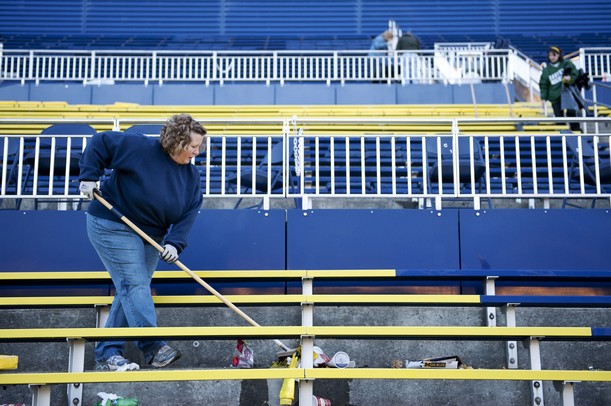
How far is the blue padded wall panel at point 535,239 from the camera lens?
6367 mm

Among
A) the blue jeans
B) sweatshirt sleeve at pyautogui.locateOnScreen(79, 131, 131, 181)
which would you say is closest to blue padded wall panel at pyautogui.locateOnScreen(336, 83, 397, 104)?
sweatshirt sleeve at pyautogui.locateOnScreen(79, 131, 131, 181)

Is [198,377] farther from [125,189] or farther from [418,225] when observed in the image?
[418,225]

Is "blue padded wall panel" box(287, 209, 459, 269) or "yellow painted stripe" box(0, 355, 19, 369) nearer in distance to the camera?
"yellow painted stripe" box(0, 355, 19, 369)

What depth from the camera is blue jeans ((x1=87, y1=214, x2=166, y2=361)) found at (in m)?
4.80

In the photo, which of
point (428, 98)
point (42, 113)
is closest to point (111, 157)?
point (42, 113)

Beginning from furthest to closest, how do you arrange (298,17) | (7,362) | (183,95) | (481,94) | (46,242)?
(298,17) < (183,95) < (481,94) < (46,242) < (7,362)

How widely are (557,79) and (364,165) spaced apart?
457 cm

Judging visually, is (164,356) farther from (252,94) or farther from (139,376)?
(252,94)

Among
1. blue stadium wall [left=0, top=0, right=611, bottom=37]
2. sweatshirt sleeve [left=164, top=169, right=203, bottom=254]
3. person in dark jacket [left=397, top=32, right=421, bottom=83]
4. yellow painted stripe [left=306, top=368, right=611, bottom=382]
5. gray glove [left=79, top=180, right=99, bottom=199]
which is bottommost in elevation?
yellow painted stripe [left=306, top=368, right=611, bottom=382]

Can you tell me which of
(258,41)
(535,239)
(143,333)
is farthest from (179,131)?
(258,41)

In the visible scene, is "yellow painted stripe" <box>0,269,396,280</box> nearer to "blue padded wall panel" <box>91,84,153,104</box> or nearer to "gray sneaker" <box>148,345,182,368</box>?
"gray sneaker" <box>148,345,182,368</box>

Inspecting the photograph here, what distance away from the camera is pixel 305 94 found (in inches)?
540

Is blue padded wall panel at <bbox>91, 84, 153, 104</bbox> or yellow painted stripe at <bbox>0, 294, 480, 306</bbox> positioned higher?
blue padded wall panel at <bbox>91, 84, 153, 104</bbox>

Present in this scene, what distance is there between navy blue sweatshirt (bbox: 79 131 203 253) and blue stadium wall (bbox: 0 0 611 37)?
15746 mm
